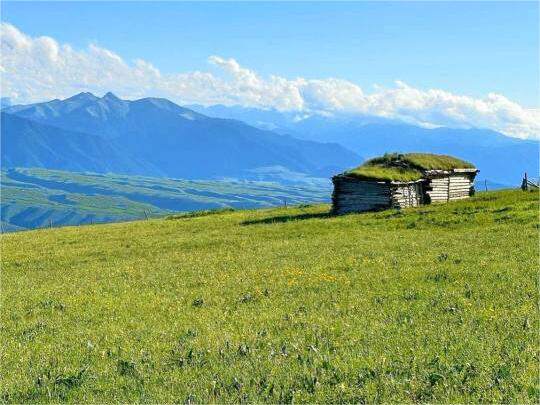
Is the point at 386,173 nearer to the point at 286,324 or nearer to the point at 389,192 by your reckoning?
the point at 389,192

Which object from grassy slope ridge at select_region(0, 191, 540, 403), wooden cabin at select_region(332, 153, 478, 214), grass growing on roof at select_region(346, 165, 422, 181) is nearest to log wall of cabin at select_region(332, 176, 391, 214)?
wooden cabin at select_region(332, 153, 478, 214)

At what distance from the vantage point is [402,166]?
59.8 meters

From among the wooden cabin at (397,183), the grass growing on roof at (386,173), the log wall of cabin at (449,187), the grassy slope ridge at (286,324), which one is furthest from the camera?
the log wall of cabin at (449,187)

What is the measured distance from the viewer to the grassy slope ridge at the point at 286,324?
32.2 feet

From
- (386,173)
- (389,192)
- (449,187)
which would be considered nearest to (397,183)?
(389,192)

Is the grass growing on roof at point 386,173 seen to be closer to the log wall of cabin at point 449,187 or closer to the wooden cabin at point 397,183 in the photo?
the wooden cabin at point 397,183

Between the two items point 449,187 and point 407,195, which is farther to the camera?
point 449,187

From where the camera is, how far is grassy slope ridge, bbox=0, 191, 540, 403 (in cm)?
980

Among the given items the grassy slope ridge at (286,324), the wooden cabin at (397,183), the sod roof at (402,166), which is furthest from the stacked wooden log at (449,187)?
the grassy slope ridge at (286,324)

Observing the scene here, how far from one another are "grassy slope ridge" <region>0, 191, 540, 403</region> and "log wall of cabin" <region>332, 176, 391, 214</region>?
22.8 metres

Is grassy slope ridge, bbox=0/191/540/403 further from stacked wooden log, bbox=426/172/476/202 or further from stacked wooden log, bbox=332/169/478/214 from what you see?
stacked wooden log, bbox=426/172/476/202

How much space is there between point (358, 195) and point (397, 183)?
14.6ft

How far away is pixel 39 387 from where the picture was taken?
10.5 m

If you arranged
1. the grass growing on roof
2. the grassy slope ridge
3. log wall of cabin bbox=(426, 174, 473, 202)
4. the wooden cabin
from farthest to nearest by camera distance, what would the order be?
log wall of cabin bbox=(426, 174, 473, 202) → the wooden cabin → the grass growing on roof → the grassy slope ridge
